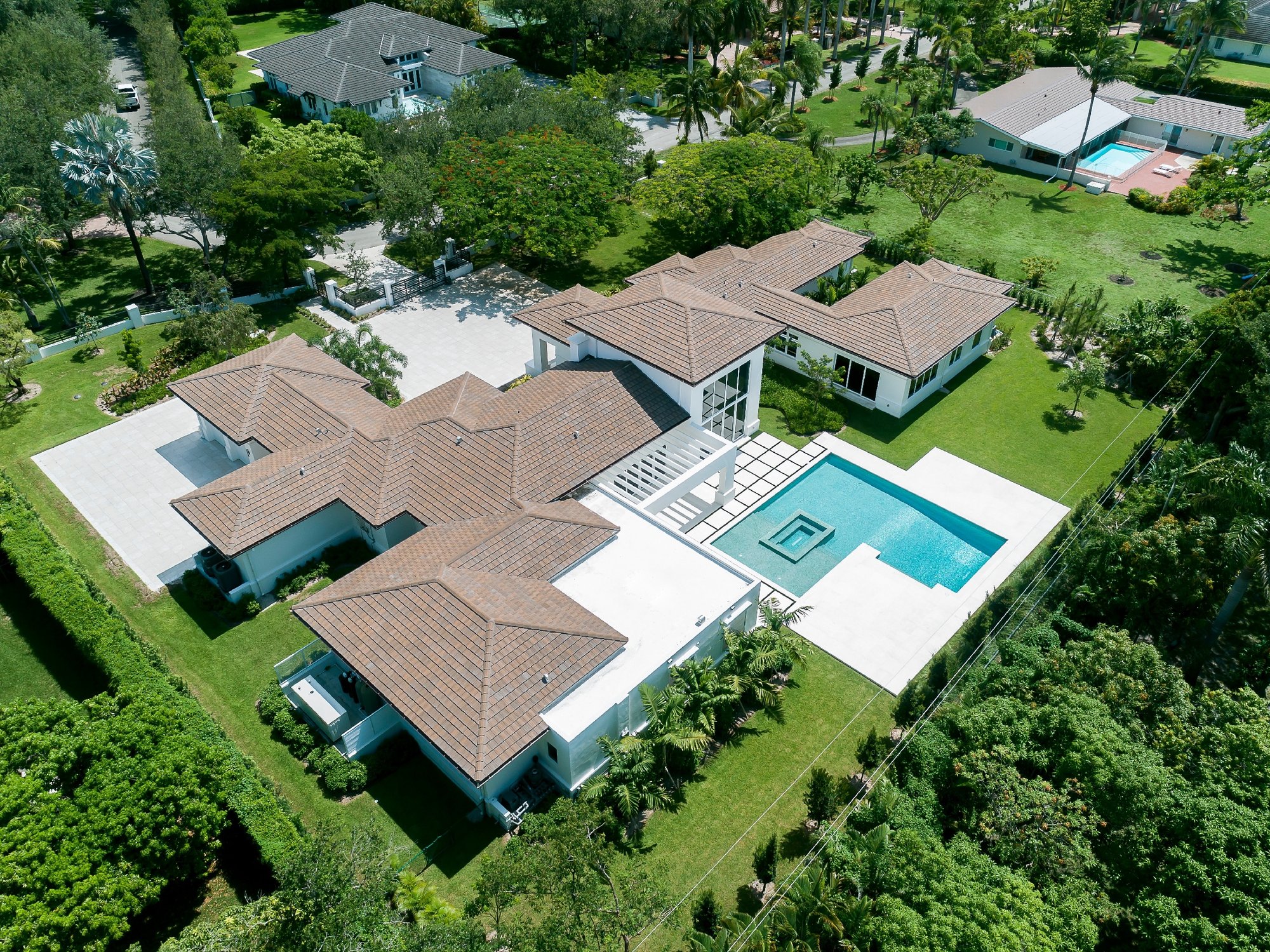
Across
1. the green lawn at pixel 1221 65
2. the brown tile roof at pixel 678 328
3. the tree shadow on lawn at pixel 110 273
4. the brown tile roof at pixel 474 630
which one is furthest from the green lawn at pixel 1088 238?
the tree shadow on lawn at pixel 110 273

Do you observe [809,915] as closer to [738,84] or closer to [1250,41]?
[738,84]

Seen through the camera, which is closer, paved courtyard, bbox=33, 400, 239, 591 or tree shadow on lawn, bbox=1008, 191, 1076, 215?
paved courtyard, bbox=33, 400, 239, 591

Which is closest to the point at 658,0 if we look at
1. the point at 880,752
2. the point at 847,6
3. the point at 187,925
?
the point at 847,6

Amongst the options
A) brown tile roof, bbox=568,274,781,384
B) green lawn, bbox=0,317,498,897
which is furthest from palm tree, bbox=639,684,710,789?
brown tile roof, bbox=568,274,781,384

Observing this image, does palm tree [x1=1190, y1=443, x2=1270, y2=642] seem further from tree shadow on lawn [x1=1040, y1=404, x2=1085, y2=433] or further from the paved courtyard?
the paved courtyard

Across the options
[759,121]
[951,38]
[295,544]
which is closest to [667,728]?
[295,544]

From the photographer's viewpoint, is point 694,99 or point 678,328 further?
point 694,99
